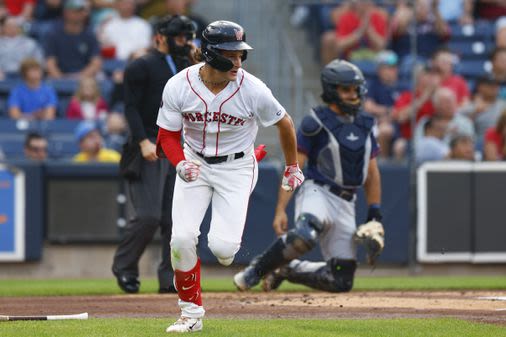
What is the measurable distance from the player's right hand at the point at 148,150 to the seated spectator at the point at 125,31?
22.1 ft

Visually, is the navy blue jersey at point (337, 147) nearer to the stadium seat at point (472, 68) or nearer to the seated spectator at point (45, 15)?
the stadium seat at point (472, 68)

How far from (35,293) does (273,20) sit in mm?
6222

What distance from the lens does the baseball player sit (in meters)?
6.95

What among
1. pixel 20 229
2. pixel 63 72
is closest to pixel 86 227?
pixel 20 229

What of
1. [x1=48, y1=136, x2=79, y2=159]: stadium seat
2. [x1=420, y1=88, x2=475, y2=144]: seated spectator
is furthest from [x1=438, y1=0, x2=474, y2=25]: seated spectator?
[x1=48, y1=136, x2=79, y2=159]: stadium seat

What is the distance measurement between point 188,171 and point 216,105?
0.53 meters

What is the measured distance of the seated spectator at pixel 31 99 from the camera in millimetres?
14617

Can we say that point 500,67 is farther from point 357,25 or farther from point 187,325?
point 187,325

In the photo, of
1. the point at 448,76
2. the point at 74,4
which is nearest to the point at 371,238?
the point at 448,76

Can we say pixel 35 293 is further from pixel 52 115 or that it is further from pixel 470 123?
pixel 470 123

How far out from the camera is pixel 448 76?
51.7 ft

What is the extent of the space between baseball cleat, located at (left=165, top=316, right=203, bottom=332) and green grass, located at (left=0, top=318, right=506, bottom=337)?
0.06m

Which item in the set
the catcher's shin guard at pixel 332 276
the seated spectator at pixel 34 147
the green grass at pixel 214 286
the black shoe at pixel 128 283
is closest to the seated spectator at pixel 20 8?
the seated spectator at pixel 34 147

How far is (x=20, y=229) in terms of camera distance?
525 inches
